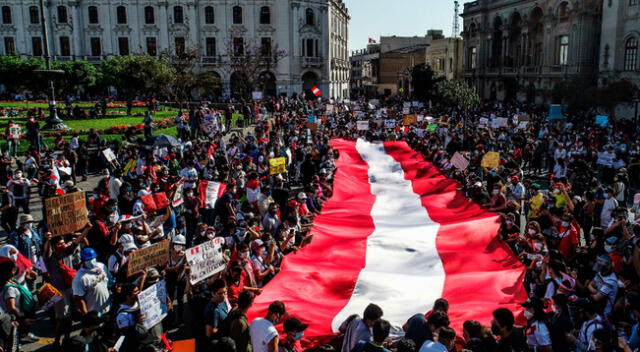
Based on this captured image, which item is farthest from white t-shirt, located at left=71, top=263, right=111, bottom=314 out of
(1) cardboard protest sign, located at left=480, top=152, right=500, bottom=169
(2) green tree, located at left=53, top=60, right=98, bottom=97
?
(2) green tree, located at left=53, top=60, right=98, bottom=97

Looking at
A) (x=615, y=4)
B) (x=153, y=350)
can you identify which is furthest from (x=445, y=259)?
(x=615, y=4)

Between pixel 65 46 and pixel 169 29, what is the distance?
11.8 metres

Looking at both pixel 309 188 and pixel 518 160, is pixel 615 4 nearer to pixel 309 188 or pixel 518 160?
pixel 518 160

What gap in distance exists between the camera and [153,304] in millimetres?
6828

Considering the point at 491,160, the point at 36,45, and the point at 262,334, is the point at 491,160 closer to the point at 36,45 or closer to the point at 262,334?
the point at 262,334

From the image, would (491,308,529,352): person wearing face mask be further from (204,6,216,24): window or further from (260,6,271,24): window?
Result: (204,6,216,24): window

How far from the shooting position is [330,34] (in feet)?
218

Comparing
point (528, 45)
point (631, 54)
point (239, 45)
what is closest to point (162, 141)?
point (631, 54)

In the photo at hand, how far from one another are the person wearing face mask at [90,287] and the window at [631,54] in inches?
1540

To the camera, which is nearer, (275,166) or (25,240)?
(25,240)

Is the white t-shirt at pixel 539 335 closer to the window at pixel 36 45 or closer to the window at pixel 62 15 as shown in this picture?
the window at pixel 62 15

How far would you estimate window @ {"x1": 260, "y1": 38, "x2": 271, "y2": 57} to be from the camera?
2420 inches

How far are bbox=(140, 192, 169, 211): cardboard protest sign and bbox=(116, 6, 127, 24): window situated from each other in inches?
2203

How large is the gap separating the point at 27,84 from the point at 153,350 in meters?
44.5
